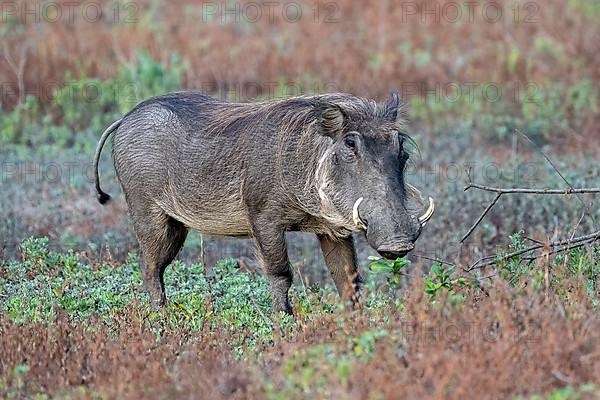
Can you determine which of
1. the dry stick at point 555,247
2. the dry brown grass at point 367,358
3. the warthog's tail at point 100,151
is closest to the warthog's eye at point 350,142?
the dry stick at point 555,247

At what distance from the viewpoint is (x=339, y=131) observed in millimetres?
5383

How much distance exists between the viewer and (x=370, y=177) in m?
5.16

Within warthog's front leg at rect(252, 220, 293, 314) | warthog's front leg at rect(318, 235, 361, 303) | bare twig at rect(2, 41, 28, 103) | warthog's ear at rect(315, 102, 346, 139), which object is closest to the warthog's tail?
warthog's front leg at rect(252, 220, 293, 314)

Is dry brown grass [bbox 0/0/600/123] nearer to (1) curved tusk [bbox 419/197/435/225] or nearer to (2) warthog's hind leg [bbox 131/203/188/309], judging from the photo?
(2) warthog's hind leg [bbox 131/203/188/309]

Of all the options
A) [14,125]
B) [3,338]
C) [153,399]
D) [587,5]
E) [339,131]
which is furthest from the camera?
[587,5]

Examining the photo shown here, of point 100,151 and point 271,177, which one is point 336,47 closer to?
point 100,151

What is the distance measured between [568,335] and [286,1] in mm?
11847

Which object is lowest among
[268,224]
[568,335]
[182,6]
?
[182,6]

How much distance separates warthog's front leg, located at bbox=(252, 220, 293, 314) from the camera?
565cm

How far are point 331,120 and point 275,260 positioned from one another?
2.50 feet

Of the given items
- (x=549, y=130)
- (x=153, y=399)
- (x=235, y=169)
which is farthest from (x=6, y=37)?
(x=153, y=399)

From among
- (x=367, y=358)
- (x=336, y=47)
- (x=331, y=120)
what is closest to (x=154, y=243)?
(x=331, y=120)

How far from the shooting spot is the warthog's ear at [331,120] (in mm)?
5379

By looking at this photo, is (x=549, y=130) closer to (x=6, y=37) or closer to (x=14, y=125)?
(x=14, y=125)
